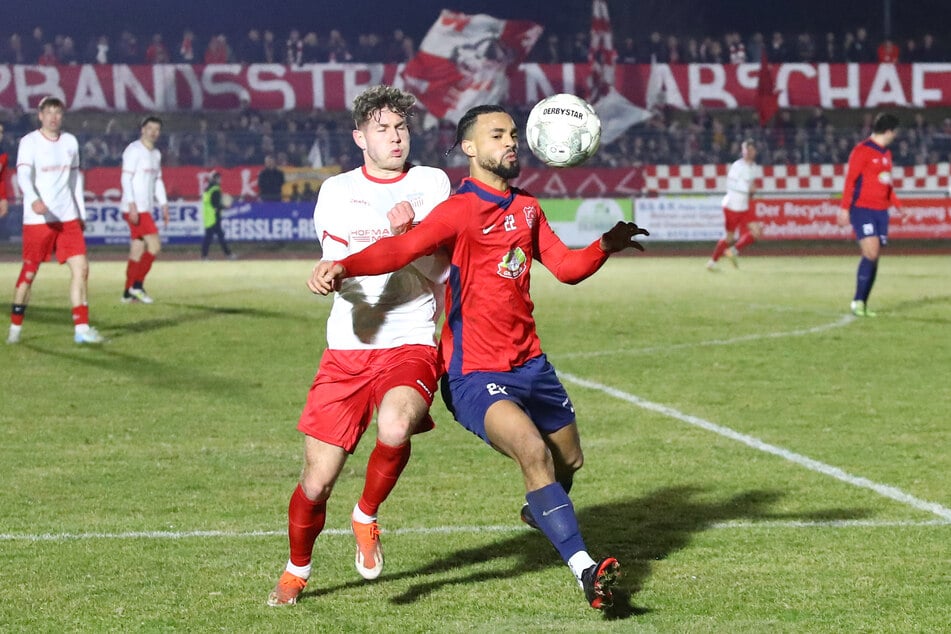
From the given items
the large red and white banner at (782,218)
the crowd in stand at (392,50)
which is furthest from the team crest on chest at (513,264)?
the crowd in stand at (392,50)

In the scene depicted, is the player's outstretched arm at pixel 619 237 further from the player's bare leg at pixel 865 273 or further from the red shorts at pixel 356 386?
the player's bare leg at pixel 865 273

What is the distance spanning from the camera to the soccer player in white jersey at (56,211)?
1321 centimetres

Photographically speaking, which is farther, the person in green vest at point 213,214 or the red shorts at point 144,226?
the person in green vest at point 213,214

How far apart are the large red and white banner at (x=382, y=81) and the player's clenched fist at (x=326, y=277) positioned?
95.6ft

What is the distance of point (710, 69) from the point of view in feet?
116

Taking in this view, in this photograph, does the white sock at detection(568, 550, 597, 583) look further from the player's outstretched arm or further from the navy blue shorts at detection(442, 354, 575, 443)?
the player's outstretched arm

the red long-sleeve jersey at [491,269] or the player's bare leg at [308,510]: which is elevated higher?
the red long-sleeve jersey at [491,269]

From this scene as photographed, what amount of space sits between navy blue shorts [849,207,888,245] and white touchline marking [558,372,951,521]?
20.0ft

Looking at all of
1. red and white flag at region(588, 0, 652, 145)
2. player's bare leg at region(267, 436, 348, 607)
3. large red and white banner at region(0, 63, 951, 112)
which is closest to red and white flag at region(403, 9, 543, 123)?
large red and white banner at region(0, 63, 951, 112)

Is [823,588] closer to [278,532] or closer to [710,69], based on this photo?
[278,532]

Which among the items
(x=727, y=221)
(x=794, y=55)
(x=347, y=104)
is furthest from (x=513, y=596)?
(x=794, y=55)

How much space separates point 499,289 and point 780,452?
11.1ft

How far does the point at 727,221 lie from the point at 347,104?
13.7 m

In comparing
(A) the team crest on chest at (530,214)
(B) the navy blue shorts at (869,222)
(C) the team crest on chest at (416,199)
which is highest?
(C) the team crest on chest at (416,199)
